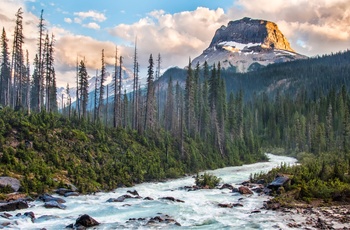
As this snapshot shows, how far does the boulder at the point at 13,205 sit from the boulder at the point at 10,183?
7.63 feet

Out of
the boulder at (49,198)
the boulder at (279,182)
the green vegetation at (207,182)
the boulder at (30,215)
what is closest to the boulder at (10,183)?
the boulder at (49,198)

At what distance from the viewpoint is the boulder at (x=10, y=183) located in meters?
20.7

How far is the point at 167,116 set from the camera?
66188 mm

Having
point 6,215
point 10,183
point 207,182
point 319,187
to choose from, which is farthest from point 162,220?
point 207,182

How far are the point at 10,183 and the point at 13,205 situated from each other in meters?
3.49

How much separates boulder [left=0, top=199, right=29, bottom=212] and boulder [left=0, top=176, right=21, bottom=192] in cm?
233

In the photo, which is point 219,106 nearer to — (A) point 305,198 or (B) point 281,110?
(A) point 305,198

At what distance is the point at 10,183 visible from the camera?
21062 millimetres

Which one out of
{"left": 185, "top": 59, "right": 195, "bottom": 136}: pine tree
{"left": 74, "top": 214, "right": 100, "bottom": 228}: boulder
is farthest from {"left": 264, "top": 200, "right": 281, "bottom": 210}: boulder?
{"left": 185, "top": 59, "right": 195, "bottom": 136}: pine tree

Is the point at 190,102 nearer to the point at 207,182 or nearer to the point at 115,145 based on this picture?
the point at 115,145

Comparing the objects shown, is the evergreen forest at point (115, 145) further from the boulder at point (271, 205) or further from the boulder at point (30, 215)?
the boulder at point (30, 215)

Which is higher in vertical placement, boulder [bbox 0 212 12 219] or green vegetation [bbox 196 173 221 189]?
boulder [bbox 0 212 12 219]

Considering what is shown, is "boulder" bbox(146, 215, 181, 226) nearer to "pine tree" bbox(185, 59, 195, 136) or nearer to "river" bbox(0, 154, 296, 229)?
"river" bbox(0, 154, 296, 229)

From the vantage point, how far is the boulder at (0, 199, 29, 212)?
57.7ft
